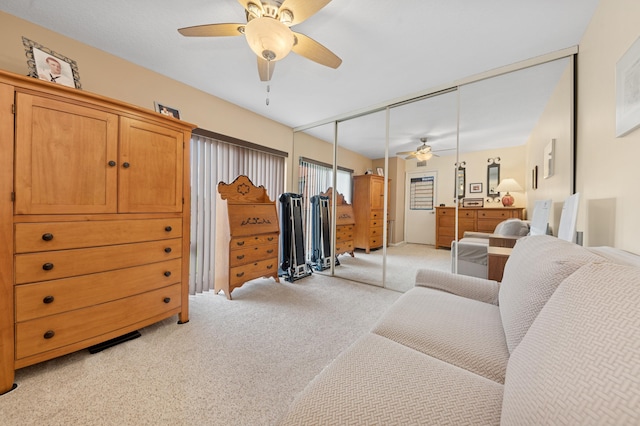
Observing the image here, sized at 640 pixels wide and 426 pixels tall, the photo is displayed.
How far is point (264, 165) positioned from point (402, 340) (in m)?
3.16

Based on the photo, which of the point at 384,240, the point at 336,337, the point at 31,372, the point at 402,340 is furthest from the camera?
the point at 384,240

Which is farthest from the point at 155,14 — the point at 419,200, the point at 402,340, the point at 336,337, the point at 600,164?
the point at 419,200

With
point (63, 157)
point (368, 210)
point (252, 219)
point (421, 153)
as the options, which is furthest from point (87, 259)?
point (421, 153)

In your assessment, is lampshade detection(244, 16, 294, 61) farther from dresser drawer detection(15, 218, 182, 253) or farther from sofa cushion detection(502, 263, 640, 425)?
sofa cushion detection(502, 263, 640, 425)

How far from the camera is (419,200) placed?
4109 millimetres

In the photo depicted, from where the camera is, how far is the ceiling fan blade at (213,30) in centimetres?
154

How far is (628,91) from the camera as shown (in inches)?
47.8

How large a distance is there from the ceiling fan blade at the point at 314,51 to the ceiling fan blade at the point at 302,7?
0.13 metres

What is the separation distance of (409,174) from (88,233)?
4.04 meters

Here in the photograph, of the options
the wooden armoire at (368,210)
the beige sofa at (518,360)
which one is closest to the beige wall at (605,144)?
the beige sofa at (518,360)

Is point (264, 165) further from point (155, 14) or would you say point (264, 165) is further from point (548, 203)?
point (548, 203)

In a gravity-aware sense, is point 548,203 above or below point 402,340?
above

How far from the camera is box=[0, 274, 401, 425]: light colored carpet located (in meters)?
1.22

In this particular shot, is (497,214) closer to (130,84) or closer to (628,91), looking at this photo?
(628,91)
